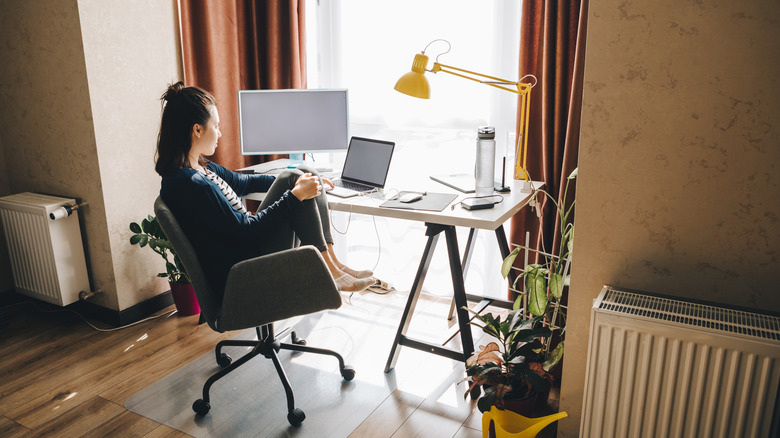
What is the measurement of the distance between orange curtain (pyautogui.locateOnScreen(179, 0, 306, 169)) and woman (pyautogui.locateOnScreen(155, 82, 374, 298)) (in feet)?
3.39

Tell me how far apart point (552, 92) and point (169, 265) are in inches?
79.1

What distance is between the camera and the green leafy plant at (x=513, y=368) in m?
1.75

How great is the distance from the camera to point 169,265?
2789 mm

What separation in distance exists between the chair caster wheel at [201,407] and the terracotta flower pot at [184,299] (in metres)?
0.87

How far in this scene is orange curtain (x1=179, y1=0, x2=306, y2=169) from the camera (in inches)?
116

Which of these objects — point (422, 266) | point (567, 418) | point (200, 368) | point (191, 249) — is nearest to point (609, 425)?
point (567, 418)

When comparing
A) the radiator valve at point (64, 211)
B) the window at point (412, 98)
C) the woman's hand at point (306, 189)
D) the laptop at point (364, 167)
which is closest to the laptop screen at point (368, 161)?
the laptop at point (364, 167)

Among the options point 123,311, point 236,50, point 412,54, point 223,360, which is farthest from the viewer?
point 236,50

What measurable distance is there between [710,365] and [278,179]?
162cm

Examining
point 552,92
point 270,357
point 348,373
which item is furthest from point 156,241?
point 552,92

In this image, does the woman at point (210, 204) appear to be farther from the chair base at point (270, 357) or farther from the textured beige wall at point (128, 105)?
the textured beige wall at point (128, 105)

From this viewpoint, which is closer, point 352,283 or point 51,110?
point 352,283

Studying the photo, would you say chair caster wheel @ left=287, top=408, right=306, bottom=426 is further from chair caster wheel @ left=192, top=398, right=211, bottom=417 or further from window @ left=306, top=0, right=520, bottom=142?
window @ left=306, top=0, right=520, bottom=142

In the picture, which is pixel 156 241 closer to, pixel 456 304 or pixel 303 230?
pixel 303 230
